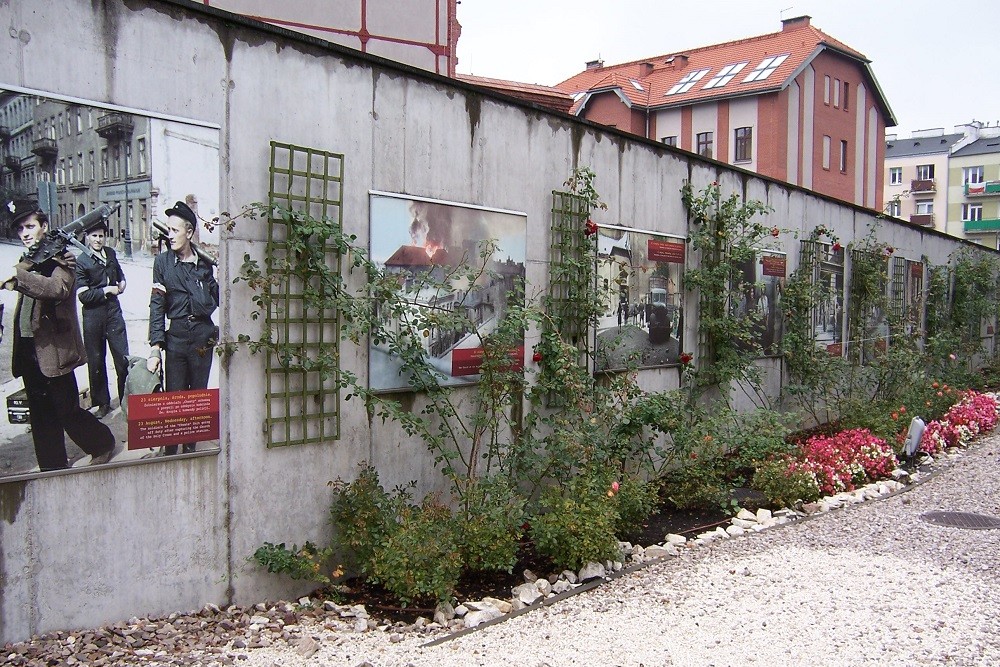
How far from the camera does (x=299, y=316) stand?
5.09 metres

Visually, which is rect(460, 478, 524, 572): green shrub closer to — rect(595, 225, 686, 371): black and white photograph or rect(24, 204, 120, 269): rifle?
rect(595, 225, 686, 371): black and white photograph

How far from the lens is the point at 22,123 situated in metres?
3.90

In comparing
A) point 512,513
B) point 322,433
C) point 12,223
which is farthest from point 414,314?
point 12,223

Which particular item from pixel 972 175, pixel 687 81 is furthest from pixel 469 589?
pixel 972 175

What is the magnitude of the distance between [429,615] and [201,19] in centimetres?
352

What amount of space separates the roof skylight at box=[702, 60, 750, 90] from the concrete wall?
93.2 ft

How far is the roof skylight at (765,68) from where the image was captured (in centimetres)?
3077

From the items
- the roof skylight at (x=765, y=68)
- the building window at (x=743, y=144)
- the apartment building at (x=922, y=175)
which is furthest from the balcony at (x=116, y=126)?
the apartment building at (x=922, y=175)

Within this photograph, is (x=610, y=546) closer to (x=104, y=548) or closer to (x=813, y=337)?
(x=104, y=548)

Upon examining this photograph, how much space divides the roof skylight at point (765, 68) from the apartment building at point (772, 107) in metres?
0.04

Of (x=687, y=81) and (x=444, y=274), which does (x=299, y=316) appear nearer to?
(x=444, y=274)

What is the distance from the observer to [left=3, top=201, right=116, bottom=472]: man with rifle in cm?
394

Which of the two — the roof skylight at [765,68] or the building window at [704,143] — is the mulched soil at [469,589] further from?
the building window at [704,143]

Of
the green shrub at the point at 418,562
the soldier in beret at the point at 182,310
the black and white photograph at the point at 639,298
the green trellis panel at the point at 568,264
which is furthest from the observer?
the black and white photograph at the point at 639,298
